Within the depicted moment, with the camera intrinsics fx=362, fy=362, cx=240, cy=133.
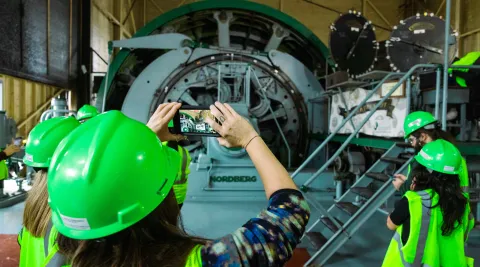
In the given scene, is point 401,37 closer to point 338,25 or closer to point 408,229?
point 338,25

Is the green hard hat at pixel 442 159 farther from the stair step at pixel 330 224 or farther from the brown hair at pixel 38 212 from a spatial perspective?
the brown hair at pixel 38 212

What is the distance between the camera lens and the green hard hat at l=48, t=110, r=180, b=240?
2.43ft

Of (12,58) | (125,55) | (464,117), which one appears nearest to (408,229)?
(464,117)

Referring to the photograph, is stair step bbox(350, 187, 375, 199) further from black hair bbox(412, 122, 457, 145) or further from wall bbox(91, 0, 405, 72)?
wall bbox(91, 0, 405, 72)

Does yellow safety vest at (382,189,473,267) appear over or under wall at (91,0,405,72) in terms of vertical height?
under

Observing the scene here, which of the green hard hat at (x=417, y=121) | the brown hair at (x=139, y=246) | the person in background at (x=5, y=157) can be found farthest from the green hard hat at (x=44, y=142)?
the person in background at (x=5, y=157)

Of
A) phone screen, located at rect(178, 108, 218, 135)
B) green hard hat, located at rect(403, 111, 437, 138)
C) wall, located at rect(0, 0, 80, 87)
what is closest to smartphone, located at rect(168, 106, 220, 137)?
phone screen, located at rect(178, 108, 218, 135)

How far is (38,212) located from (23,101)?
9214 mm

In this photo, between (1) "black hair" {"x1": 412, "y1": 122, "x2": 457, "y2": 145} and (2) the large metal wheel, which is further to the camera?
(2) the large metal wheel

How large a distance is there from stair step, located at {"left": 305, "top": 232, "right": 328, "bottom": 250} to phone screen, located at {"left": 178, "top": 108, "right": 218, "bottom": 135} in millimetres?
2704

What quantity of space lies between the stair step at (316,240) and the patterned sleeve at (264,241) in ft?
9.54

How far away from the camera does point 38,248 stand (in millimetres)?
1287

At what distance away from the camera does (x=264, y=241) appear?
2.46ft

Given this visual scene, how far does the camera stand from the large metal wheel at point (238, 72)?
677 cm
